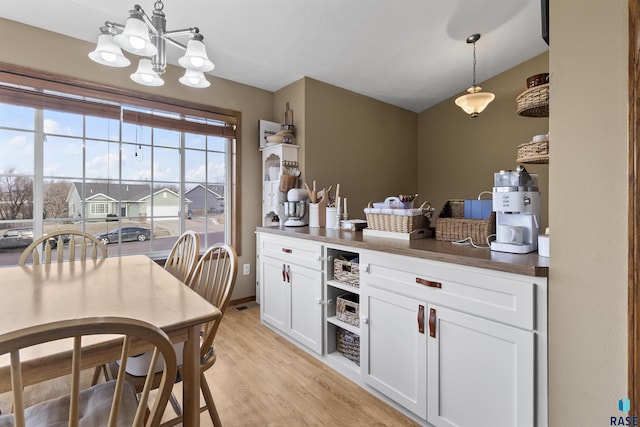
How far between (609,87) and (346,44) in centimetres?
225

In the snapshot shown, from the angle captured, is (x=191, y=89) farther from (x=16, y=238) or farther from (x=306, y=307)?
(x=306, y=307)

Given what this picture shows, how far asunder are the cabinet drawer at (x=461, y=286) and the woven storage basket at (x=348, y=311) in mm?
300

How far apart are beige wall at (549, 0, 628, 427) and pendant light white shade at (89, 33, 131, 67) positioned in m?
1.90

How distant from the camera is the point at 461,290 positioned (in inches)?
53.7

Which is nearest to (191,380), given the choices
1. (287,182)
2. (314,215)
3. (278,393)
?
(278,393)

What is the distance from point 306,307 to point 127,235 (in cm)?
187

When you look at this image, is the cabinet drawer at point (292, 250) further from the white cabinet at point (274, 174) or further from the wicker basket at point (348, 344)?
the white cabinet at point (274, 174)

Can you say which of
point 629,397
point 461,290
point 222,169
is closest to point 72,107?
point 222,169

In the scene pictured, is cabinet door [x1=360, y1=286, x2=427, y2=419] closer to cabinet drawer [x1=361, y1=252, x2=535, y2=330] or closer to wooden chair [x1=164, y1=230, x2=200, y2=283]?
cabinet drawer [x1=361, y1=252, x2=535, y2=330]

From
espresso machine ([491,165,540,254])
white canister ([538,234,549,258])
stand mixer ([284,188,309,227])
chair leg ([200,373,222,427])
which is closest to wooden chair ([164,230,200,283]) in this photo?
chair leg ([200,373,222,427])

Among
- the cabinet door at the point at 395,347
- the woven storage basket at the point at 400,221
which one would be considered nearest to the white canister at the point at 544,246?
the cabinet door at the point at 395,347

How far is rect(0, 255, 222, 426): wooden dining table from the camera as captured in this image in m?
0.80

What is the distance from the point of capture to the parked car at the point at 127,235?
277cm

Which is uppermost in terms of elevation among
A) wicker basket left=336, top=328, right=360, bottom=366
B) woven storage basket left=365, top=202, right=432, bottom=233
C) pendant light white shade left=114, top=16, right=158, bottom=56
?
pendant light white shade left=114, top=16, right=158, bottom=56
